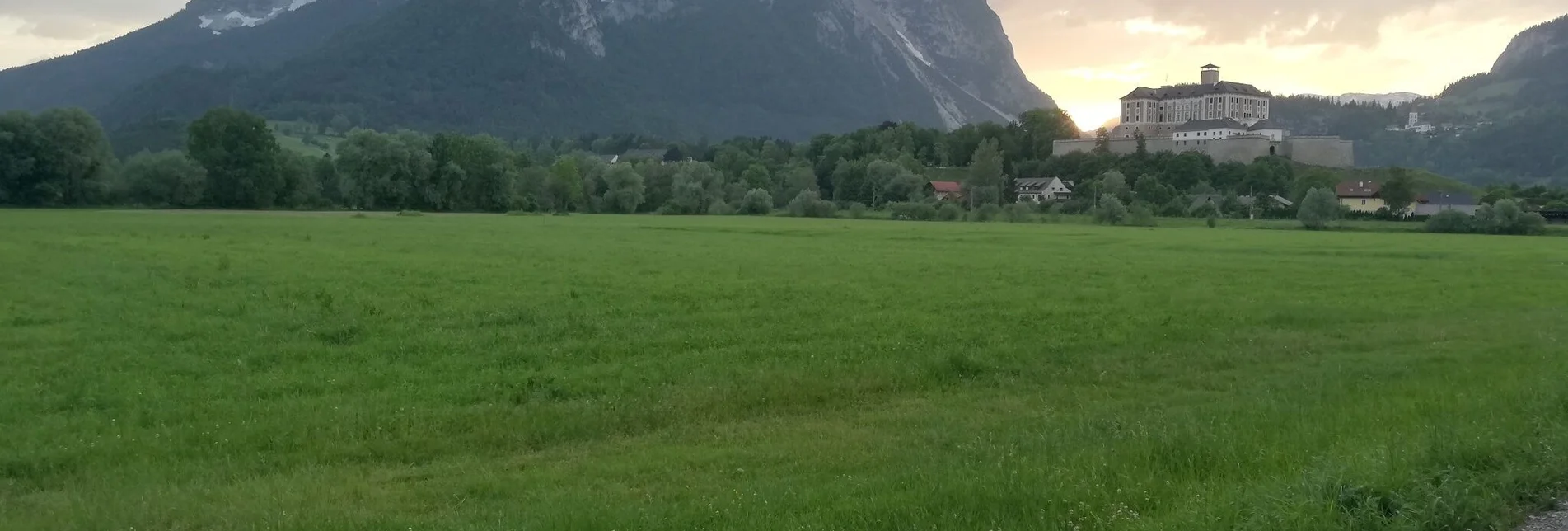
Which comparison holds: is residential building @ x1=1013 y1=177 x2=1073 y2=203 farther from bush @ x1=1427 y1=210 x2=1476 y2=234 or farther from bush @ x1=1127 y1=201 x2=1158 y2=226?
bush @ x1=1427 y1=210 x2=1476 y2=234

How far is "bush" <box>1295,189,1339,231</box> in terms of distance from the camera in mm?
102344

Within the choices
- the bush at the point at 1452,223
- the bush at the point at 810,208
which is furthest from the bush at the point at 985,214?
the bush at the point at 1452,223

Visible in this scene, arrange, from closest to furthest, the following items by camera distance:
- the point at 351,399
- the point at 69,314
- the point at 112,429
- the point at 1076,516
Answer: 1. the point at 1076,516
2. the point at 112,429
3. the point at 351,399
4. the point at 69,314

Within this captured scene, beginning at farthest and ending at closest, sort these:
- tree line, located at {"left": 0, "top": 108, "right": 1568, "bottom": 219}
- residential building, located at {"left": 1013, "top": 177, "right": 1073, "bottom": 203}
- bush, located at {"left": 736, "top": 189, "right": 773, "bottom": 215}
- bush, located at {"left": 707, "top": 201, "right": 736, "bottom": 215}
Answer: residential building, located at {"left": 1013, "top": 177, "right": 1073, "bottom": 203}, bush, located at {"left": 736, "top": 189, "right": 773, "bottom": 215}, bush, located at {"left": 707, "top": 201, "right": 736, "bottom": 215}, tree line, located at {"left": 0, "top": 108, "right": 1568, "bottom": 219}

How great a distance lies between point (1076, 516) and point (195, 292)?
2333cm

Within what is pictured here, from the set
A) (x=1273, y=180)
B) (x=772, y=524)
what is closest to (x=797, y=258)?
(x=772, y=524)

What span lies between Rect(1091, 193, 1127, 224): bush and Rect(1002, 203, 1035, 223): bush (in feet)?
25.5

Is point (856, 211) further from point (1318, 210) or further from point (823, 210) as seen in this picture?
point (1318, 210)

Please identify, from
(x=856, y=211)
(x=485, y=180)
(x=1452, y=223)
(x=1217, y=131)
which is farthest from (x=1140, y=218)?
(x=1217, y=131)

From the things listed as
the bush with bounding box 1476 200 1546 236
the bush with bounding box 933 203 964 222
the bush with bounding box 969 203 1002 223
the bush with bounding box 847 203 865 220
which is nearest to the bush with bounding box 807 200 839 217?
the bush with bounding box 847 203 865 220

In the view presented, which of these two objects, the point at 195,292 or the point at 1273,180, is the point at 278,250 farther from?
the point at 1273,180

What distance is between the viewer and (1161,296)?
91.8ft

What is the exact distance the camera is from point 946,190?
575 feet

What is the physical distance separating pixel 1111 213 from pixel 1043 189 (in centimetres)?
6519
